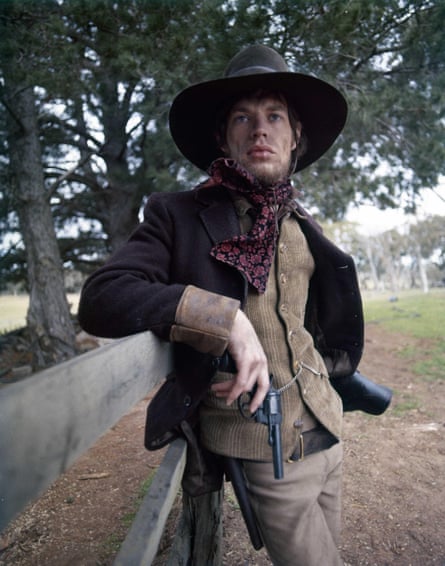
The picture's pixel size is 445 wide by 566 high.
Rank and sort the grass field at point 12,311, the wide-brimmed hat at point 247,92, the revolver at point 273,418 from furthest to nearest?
the grass field at point 12,311, the wide-brimmed hat at point 247,92, the revolver at point 273,418

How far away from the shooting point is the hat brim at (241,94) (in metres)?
1.61

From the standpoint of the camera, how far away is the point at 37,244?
259 inches

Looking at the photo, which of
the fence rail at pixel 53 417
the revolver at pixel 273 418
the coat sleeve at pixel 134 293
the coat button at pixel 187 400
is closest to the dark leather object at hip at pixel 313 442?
the revolver at pixel 273 418

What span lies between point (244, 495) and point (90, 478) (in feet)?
7.52

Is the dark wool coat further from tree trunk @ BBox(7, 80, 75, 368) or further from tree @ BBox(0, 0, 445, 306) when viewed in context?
tree trunk @ BBox(7, 80, 75, 368)

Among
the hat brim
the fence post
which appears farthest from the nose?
the fence post

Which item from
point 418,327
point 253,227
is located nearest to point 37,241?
point 253,227

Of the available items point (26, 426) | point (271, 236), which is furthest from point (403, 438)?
point (26, 426)

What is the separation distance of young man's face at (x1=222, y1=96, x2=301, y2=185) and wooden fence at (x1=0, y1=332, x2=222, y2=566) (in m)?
0.87

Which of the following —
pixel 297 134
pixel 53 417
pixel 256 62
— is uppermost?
pixel 256 62

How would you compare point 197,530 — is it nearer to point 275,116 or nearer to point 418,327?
point 275,116

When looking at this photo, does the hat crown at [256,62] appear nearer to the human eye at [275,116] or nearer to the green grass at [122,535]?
the human eye at [275,116]

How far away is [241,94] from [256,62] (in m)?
0.16

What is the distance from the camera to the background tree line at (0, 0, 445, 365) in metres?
4.40
